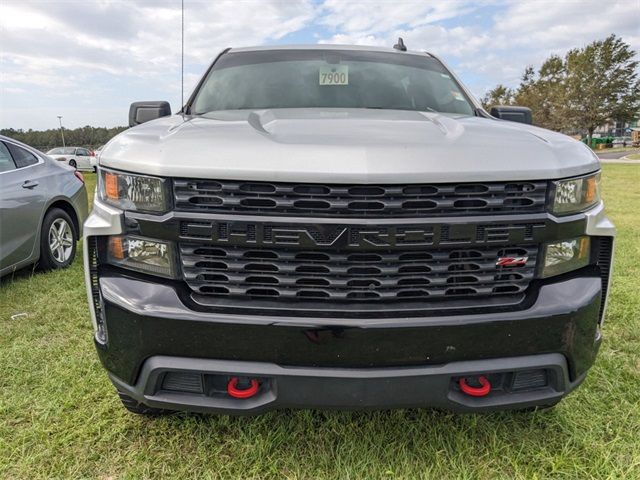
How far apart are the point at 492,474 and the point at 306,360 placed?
3.19 feet

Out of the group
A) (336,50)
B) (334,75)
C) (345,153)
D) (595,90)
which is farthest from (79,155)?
(595,90)

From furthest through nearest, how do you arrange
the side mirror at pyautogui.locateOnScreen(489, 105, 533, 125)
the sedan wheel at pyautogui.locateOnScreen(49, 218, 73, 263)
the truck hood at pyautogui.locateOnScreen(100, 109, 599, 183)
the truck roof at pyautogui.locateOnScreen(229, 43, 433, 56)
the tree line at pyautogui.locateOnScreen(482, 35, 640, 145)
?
1. the tree line at pyautogui.locateOnScreen(482, 35, 640, 145)
2. the sedan wheel at pyautogui.locateOnScreen(49, 218, 73, 263)
3. the truck roof at pyautogui.locateOnScreen(229, 43, 433, 56)
4. the side mirror at pyautogui.locateOnScreen(489, 105, 533, 125)
5. the truck hood at pyautogui.locateOnScreen(100, 109, 599, 183)

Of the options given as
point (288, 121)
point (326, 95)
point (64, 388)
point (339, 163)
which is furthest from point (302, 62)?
point (64, 388)

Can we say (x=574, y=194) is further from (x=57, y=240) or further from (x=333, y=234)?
(x=57, y=240)

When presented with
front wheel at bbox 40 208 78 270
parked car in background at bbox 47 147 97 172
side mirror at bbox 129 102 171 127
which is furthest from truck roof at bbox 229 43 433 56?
parked car in background at bbox 47 147 97 172

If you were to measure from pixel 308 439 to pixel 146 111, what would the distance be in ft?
7.04

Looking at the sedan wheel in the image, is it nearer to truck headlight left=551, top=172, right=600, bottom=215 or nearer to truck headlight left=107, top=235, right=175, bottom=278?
truck headlight left=107, top=235, right=175, bottom=278

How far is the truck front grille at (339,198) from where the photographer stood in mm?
1668

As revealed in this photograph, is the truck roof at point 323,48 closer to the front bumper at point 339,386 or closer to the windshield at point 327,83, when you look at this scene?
the windshield at point 327,83

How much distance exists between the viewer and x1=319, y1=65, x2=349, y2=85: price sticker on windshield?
3.09 m

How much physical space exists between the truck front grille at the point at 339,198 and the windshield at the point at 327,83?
1.28m

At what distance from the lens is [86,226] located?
1.84 meters

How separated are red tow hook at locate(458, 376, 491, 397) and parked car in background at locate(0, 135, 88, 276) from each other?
3979 millimetres

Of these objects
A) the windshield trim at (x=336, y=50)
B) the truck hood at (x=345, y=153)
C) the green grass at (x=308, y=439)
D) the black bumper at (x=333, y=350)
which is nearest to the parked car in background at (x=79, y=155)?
the windshield trim at (x=336, y=50)
